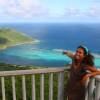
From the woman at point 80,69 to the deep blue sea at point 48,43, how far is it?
22610mm

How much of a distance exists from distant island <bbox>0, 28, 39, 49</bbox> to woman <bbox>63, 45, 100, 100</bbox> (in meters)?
23.0

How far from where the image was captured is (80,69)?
301cm

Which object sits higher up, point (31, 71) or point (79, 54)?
point (79, 54)

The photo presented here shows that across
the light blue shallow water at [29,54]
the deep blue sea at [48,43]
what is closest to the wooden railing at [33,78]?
the deep blue sea at [48,43]

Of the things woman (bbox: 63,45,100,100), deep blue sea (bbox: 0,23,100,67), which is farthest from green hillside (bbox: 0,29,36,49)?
woman (bbox: 63,45,100,100)

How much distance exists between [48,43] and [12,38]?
6.30 meters

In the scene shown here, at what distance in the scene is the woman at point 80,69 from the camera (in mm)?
2973

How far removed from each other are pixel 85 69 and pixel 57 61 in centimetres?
2392

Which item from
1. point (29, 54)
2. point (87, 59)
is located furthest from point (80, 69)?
point (29, 54)

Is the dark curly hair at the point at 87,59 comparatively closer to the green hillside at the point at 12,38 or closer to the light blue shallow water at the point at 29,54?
the green hillside at the point at 12,38

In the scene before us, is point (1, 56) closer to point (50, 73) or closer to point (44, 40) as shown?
point (44, 40)

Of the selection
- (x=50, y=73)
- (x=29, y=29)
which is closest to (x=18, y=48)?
(x=29, y=29)

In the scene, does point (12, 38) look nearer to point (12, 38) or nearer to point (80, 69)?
point (12, 38)

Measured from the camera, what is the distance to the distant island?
86.8ft
